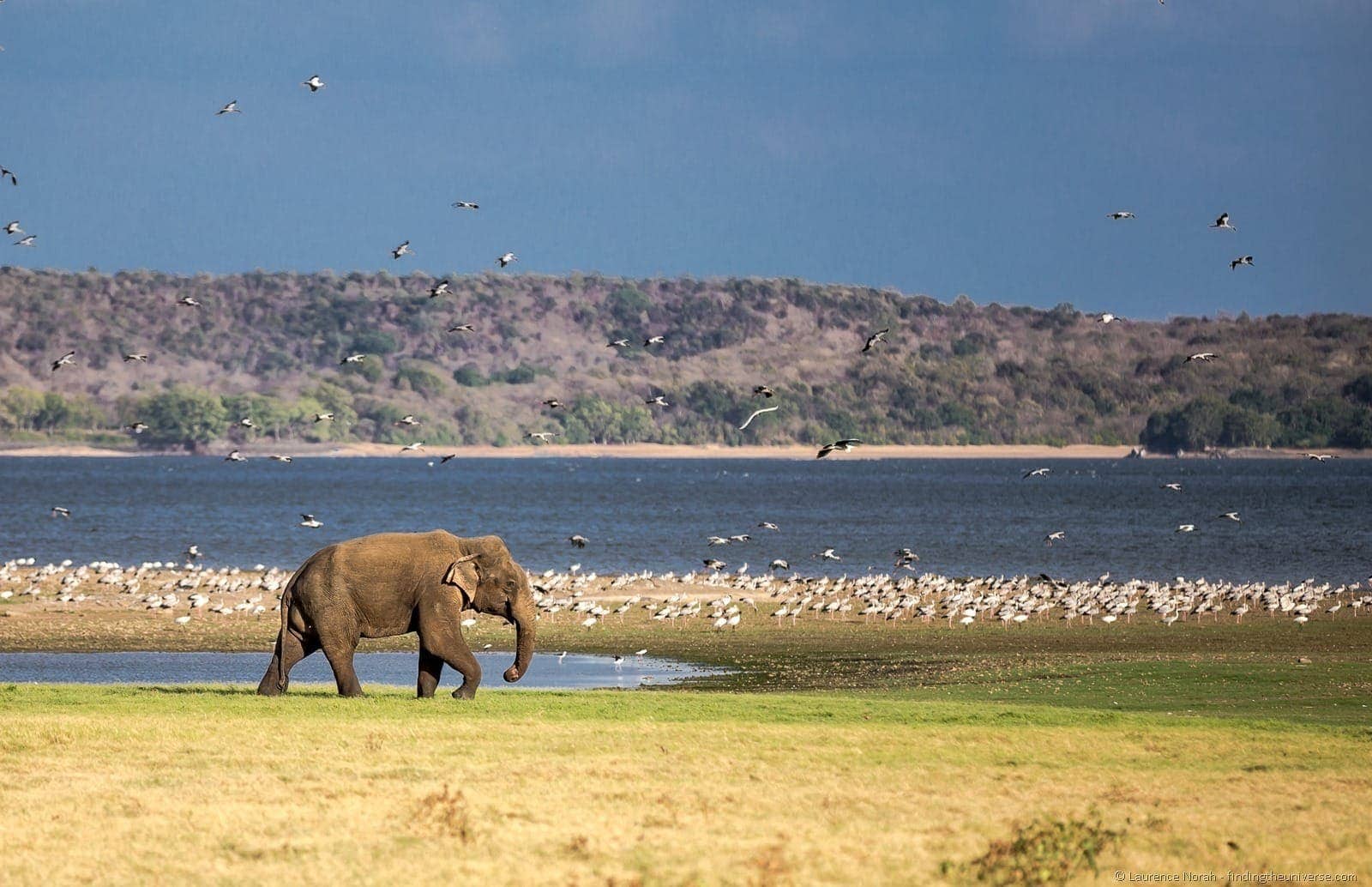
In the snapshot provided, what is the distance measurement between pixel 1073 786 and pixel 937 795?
1394mm

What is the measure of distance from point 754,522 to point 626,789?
93.5 metres

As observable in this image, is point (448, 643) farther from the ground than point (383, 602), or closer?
closer

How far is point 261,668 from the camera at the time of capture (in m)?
33.4

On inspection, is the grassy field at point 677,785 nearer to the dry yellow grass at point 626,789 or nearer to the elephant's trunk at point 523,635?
the dry yellow grass at point 626,789

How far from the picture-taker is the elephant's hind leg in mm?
22734

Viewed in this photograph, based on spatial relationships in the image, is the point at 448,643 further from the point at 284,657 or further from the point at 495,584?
the point at 284,657

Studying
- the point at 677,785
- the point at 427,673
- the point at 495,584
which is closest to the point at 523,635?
the point at 495,584

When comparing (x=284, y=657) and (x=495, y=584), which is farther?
(x=495, y=584)

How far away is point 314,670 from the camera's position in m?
34.6

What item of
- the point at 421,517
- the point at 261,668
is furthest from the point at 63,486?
the point at 261,668

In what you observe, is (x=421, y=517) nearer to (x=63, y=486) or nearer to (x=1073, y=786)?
(x=63, y=486)

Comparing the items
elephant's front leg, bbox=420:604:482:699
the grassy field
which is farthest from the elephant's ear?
the grassy field

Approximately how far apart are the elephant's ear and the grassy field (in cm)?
145

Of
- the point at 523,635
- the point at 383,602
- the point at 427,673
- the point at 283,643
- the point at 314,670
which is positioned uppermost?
the point at 383,602
